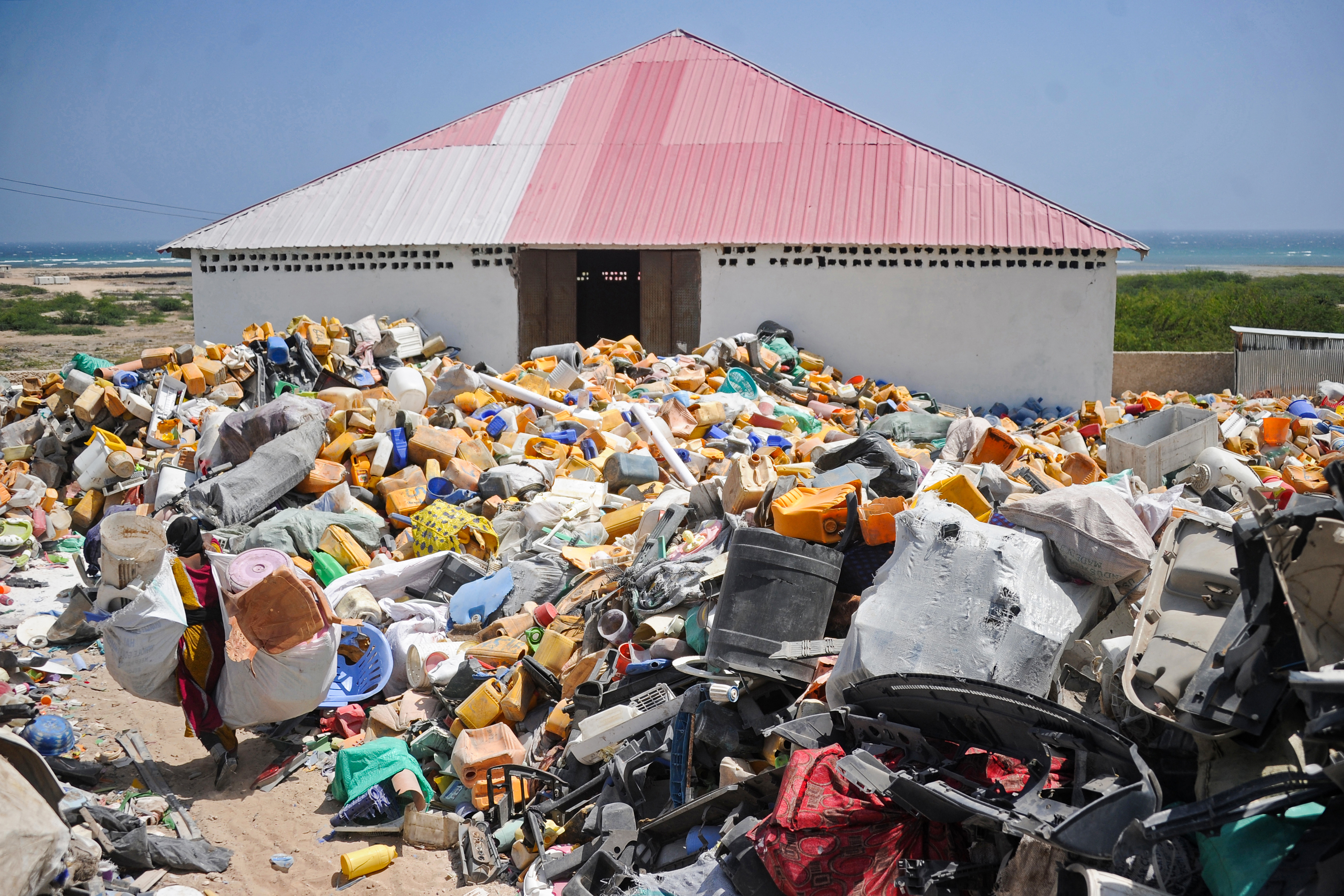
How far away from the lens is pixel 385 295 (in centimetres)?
1430

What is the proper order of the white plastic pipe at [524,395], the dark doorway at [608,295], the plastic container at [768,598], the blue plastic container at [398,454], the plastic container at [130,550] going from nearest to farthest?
the plastic container at [768,598] → the plastic container at [130,550] → the blue plastic container at [398,454] → the white plastic pipe at [524,395] → the dark doorway at [608,295]

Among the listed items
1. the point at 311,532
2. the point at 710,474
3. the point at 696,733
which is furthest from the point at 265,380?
the point at 696,733

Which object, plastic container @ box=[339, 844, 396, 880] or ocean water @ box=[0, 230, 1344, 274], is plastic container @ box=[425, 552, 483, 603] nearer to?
plastic container @ box=[339, 844, 396, 880]

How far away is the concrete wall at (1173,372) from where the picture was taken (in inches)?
655

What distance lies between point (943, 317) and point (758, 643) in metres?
10.1

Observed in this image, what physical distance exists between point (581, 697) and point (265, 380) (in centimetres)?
703

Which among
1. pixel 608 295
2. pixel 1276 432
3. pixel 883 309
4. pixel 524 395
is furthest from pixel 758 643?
pixel 608 295

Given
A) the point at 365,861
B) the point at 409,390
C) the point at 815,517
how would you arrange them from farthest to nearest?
the point at 409,390, the point at 815,517, the point at 365,861

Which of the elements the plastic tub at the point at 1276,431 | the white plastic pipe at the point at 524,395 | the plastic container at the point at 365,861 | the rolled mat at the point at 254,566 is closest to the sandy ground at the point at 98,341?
the white plastic pipe at the point at 524,395

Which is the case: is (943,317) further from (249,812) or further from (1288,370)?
(249,812)

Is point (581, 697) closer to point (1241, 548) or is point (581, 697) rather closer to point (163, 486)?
point (1241, 548)

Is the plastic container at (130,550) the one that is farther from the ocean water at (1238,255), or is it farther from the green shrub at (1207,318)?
the ocean water at (1238,255)

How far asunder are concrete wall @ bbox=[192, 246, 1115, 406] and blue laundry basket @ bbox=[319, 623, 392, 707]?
8.77 meters

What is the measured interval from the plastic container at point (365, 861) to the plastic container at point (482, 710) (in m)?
0.89
